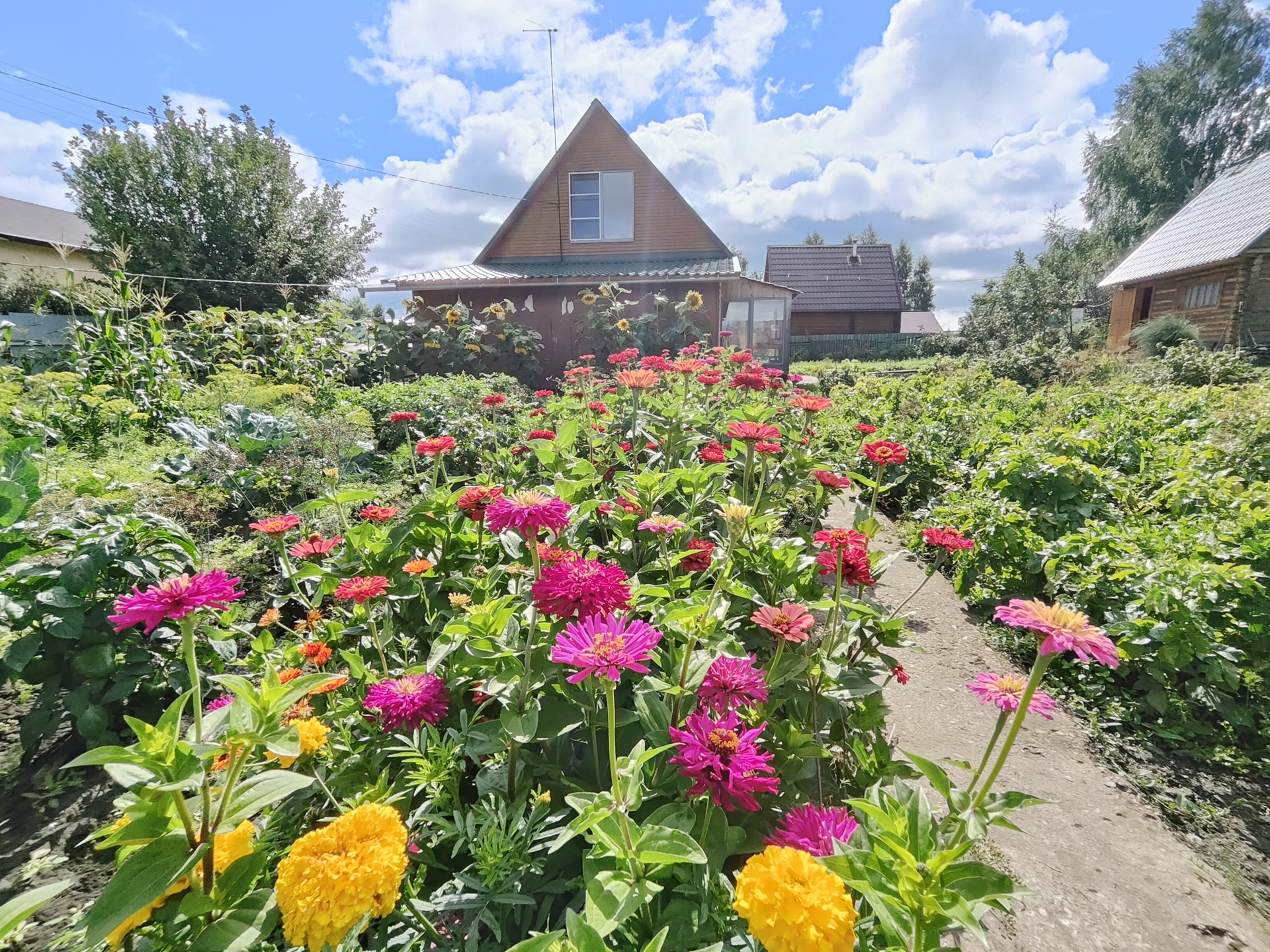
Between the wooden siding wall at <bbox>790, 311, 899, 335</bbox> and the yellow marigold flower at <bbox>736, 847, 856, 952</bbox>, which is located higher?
the wooden siding wall at <bbox>790, 311, 899, 335</bbox>

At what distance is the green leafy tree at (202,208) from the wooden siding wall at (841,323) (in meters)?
20.3

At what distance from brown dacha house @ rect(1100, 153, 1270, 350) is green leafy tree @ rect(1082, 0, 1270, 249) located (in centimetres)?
637

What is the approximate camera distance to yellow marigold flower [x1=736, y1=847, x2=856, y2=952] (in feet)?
2.49

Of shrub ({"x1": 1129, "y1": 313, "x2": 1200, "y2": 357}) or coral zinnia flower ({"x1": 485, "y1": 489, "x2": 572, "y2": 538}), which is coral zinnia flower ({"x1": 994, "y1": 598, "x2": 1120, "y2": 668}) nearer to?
coral zinnia flower ({"x1": 485, "y1": 489, "x2": 572, "y2": 538})

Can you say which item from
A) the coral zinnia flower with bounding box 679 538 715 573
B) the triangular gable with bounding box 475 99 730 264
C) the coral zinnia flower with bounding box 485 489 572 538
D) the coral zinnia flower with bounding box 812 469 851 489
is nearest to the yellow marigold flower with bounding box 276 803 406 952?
the coral zinnia flower with bounding box 485 489 572 538

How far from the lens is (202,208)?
13.0 m

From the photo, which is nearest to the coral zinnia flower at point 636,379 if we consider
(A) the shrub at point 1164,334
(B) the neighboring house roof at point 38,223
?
(A) the shrub at point 1164,334

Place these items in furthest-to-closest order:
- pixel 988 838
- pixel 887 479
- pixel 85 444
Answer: pixel 887 479
pixel 85 444
pixel 988 838

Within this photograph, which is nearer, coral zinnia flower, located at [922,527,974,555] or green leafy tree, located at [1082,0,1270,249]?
coral zinnia flower, located at [922,527,974,555]

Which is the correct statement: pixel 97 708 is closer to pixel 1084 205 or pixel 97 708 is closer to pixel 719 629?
pixel 719 629

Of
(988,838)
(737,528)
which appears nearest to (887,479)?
(988,838)

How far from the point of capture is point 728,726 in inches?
41.2

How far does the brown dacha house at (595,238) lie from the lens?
12805 mm

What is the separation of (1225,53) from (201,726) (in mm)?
32943
